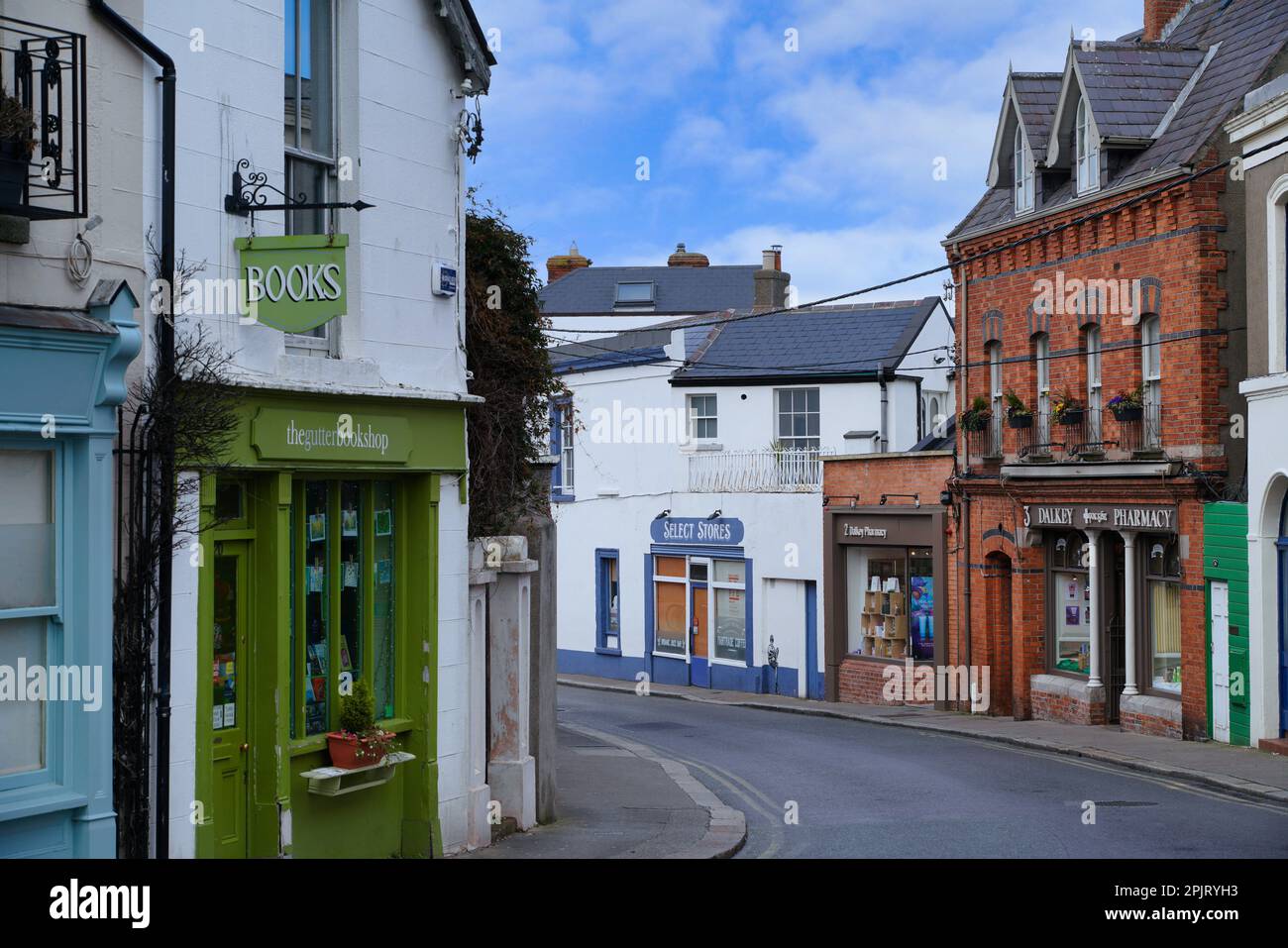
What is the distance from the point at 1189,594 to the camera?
2136 cm

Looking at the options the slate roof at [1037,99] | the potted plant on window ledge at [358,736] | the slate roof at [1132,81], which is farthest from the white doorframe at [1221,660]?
the potted plant on window ledge at [358,736]

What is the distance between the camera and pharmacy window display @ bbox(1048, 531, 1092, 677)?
24750 mm

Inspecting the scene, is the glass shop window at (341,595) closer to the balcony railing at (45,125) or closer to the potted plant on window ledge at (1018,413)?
the balcony railing at (45,125)

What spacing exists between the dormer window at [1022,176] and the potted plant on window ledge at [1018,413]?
10.9 feet

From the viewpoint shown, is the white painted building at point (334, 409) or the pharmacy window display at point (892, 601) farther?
the pharmacy window display at point (892, 601)

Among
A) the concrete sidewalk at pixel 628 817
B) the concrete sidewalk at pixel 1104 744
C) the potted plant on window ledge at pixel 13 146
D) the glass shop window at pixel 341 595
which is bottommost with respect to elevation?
the concrete sidewalk at pixel 1104 744

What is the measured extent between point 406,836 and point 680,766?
757 centimetres

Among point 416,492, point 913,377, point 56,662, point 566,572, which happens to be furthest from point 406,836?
point 566,572

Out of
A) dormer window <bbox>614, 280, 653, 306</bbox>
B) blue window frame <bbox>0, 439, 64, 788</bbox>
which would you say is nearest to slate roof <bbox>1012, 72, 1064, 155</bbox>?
blue window frame <bbox>0, 439, 64, 788</bbox>

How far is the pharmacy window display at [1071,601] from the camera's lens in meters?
24.8

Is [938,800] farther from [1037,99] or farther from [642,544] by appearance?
[642,544]

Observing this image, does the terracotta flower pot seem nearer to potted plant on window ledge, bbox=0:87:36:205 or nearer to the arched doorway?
potted plant on window ledge, bbox=0:87:36:205

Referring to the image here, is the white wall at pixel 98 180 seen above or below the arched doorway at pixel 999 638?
above

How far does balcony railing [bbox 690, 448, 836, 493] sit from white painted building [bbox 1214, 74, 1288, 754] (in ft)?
42.2
